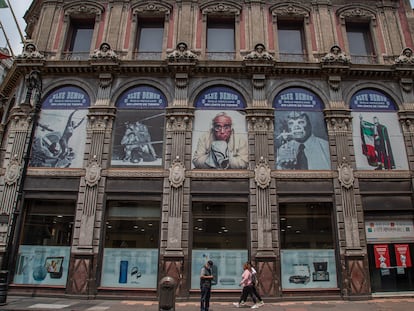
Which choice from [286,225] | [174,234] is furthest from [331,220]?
[174,234]

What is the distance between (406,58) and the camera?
16.9 meters

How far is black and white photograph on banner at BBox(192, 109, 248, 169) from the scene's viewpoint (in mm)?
15438

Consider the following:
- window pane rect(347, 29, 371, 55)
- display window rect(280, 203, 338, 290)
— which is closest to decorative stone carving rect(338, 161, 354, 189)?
display window rect(280, 203, 338, 290)

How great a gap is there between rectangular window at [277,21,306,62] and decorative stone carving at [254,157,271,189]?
6.65 metres

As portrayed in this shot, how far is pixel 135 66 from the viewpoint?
16.6 metres

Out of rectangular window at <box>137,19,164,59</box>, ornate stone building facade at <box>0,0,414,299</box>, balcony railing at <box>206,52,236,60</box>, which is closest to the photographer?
ornate stone building facade at <box>0,0,414,299</box>

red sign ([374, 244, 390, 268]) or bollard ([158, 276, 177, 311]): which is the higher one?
red sign ([374, 244, 390, 268])

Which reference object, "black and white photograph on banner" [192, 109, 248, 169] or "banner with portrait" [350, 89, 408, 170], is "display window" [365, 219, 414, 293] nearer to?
"banner with portrait" [350, 89, 408, 170]

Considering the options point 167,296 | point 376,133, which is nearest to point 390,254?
point 376,133

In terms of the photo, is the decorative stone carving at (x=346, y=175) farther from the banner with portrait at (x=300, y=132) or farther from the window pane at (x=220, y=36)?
the window pane at (x=220, y=36)

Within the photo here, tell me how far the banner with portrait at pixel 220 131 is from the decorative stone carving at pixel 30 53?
9229 mm

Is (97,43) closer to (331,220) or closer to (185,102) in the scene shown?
(185,102)

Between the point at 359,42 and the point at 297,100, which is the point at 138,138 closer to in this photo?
the point at 297,100

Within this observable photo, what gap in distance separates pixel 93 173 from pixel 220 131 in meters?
6.73
